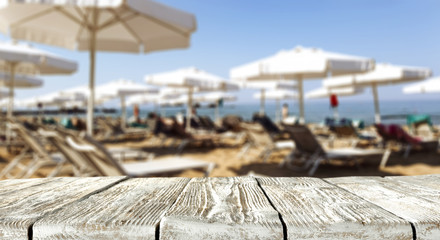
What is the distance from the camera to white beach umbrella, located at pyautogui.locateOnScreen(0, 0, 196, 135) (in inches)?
184

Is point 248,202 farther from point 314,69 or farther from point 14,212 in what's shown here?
point 314,69

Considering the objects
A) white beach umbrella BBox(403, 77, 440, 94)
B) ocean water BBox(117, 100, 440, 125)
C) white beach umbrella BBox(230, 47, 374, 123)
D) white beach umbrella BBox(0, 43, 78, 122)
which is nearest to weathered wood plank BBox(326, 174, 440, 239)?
white beach umbrella BBox(230, 47, 374, 123)

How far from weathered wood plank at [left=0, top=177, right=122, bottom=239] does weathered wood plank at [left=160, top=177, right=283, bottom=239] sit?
25 cm

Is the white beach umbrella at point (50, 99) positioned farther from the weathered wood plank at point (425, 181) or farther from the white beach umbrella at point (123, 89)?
the weathered wood plank at point (425, 181)

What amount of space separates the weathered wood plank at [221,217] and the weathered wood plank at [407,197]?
0.79ft

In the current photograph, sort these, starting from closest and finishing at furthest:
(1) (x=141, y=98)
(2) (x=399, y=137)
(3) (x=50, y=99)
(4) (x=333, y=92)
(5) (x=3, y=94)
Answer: (2) (x=399, y=137)
(5) (x=3, y=94)
(3) (x=50, y=99)
(4) (x=333, y=92)
(1) (x=141, y=98)

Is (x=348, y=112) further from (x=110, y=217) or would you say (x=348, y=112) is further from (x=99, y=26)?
(x=110, y=217)

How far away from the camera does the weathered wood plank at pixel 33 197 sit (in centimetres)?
51

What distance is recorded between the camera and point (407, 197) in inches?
26.5

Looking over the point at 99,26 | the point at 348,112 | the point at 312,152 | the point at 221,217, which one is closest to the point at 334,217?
the point at 221,217

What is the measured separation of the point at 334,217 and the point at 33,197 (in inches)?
25.8

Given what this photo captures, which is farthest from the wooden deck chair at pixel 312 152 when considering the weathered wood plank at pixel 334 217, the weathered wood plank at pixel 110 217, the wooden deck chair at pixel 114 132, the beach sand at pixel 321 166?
the wooden deck chair at pixel 114 132

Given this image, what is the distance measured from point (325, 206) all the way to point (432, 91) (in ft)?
37.2

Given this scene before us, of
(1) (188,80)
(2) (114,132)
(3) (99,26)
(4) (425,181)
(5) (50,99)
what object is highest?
(3) (99,26)
